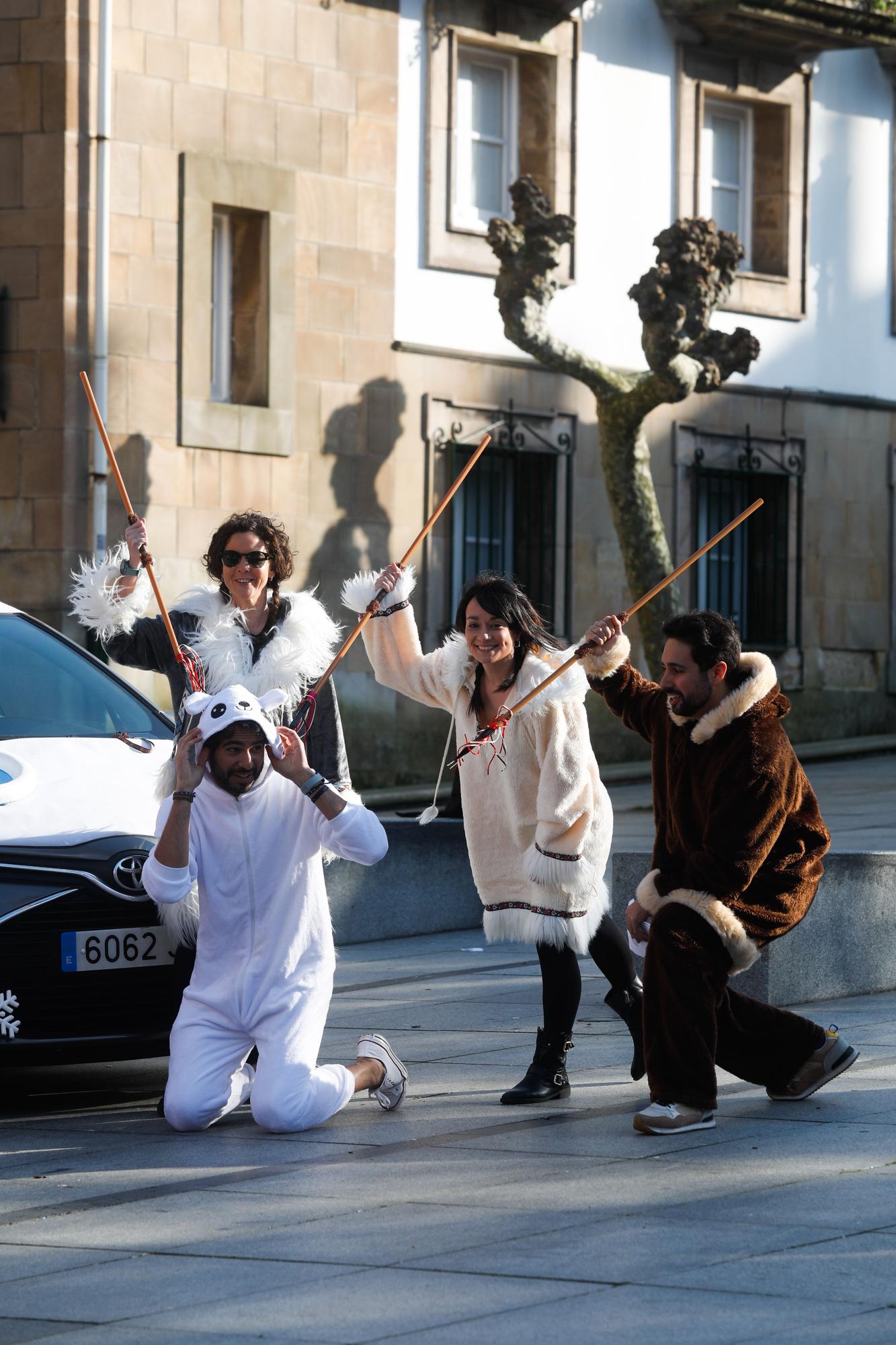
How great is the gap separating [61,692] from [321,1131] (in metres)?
2.26

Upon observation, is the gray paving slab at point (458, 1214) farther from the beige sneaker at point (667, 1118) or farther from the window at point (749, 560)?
the window at point (749, 560)

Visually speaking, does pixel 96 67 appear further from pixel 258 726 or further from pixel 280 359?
pixel 258 726

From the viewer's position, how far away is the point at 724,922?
6.66 meters

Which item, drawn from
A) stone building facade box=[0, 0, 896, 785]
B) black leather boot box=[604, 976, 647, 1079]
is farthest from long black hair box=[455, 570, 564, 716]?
stone building facade box=[0, 0, 896, 785]

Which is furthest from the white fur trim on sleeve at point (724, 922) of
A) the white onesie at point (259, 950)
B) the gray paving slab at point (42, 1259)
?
the gray paving slab at point (42, 1259)

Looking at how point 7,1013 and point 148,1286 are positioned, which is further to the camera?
point 7,1013

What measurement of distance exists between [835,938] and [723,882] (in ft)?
8.07

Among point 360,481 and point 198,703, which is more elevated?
point 360,481

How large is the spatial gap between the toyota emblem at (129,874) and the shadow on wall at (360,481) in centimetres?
1173

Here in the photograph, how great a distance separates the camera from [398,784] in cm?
1955

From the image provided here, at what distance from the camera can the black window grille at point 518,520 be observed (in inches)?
803

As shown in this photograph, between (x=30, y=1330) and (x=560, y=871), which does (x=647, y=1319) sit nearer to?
(x=30, y=1330)

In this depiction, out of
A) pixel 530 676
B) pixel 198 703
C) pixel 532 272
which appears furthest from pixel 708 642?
pixel 532 272

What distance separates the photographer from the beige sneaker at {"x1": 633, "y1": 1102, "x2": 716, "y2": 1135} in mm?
6488
